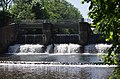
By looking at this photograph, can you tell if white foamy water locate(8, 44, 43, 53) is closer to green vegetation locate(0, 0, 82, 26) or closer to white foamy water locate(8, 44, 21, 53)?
white foamy water locate(8, 44, 21, 53)

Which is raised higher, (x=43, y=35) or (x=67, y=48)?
(x=43, y=35)

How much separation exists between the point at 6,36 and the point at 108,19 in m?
38.0

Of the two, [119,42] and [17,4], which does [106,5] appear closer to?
[119,42]

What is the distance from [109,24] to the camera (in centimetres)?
346

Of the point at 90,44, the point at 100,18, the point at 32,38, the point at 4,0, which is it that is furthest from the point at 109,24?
the point at 4,0

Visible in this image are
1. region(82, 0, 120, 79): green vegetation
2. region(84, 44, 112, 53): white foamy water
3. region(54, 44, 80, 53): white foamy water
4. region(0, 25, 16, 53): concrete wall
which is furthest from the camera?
region(0, 25, 16, 53): concrete wall

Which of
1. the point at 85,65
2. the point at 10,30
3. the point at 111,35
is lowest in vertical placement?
the point at 85,65

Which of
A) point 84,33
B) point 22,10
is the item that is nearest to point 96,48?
point 84,33

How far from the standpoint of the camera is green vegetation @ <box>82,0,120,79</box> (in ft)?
10.8

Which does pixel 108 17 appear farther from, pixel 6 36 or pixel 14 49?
pixel 6 36

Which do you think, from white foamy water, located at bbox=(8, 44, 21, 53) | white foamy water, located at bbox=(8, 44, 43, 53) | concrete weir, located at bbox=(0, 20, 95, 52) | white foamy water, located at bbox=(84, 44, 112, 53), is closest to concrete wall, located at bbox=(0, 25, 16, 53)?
concrete weir, located at bbox=(0, 20, 95, 52)

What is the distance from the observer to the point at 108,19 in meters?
3.44

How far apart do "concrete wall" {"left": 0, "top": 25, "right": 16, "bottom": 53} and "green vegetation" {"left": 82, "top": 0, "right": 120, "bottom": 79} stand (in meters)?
36.4

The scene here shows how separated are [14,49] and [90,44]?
1116 centimetres
